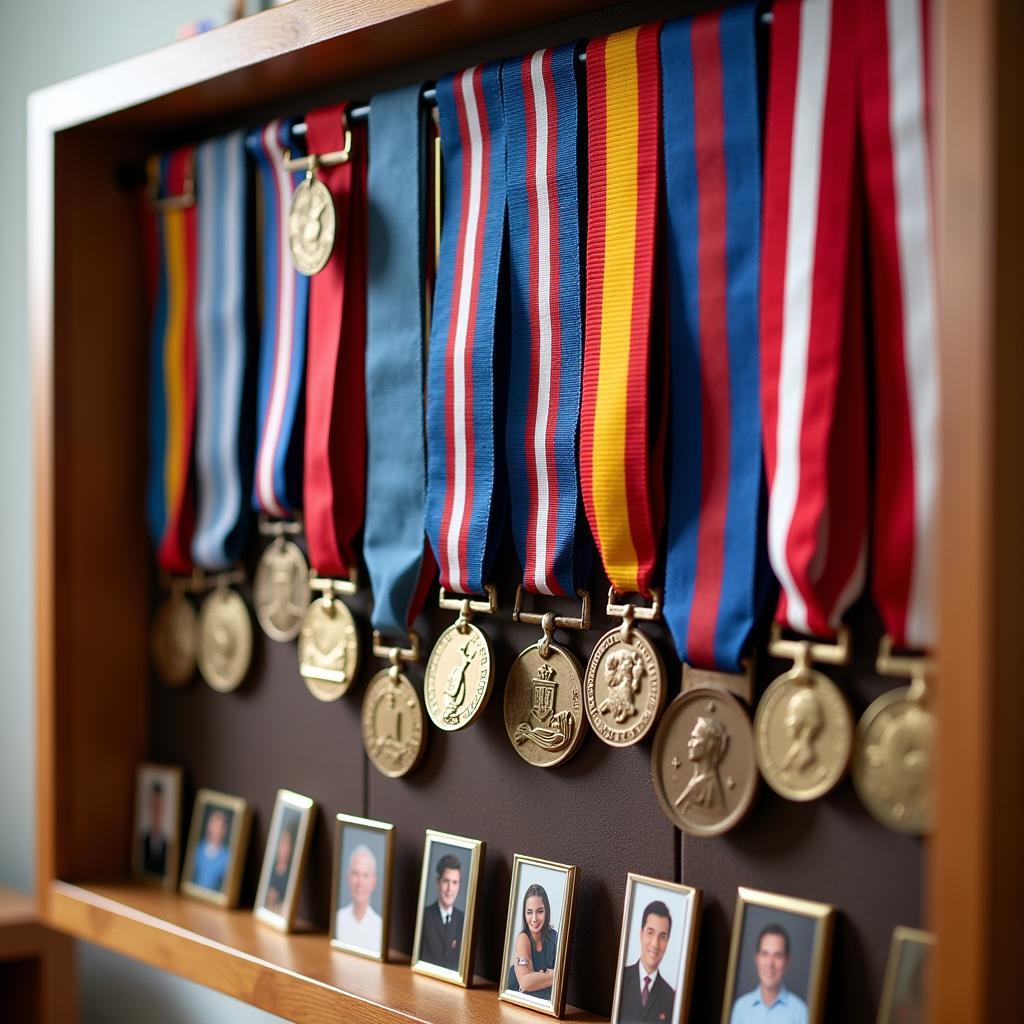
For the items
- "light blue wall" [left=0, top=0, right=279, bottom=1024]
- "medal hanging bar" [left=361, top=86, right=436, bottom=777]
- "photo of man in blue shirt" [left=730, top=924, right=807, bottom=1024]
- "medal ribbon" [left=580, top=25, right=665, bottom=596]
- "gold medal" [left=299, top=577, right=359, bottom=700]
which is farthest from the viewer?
"light blue wall" [left=0, top=0, right=279, bottom=1024]

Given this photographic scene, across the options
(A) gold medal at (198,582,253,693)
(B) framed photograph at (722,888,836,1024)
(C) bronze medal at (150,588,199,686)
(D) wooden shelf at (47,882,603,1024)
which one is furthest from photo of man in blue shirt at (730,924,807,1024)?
(C) bronze medal at (150,588,199,686)

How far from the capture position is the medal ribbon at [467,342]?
5.08ft

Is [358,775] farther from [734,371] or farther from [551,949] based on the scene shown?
[734,371]

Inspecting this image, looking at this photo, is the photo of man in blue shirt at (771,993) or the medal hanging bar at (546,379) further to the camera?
the medal hanging bar at (546,379)

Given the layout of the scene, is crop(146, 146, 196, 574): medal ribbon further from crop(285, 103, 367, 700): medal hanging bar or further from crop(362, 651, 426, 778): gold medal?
crop(362, 651, 426, 778): gold medal

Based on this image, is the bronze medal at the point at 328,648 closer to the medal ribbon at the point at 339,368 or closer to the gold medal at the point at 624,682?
the medal ribbon at the point at 339,368

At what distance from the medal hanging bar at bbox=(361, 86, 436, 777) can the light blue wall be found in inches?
37.5

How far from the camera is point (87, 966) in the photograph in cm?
241

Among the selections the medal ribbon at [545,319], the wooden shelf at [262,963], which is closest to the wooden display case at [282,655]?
the wooden shelf at [262,963]

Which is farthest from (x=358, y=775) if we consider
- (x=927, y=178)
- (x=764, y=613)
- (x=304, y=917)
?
(x=927, y=178)

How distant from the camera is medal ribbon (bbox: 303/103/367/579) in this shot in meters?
1.72

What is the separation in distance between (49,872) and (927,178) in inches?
63.3

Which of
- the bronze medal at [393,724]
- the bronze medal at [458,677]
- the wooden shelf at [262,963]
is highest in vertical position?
the bronze medal at [458,677]

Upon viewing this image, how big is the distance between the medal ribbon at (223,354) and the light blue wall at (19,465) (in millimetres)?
595
